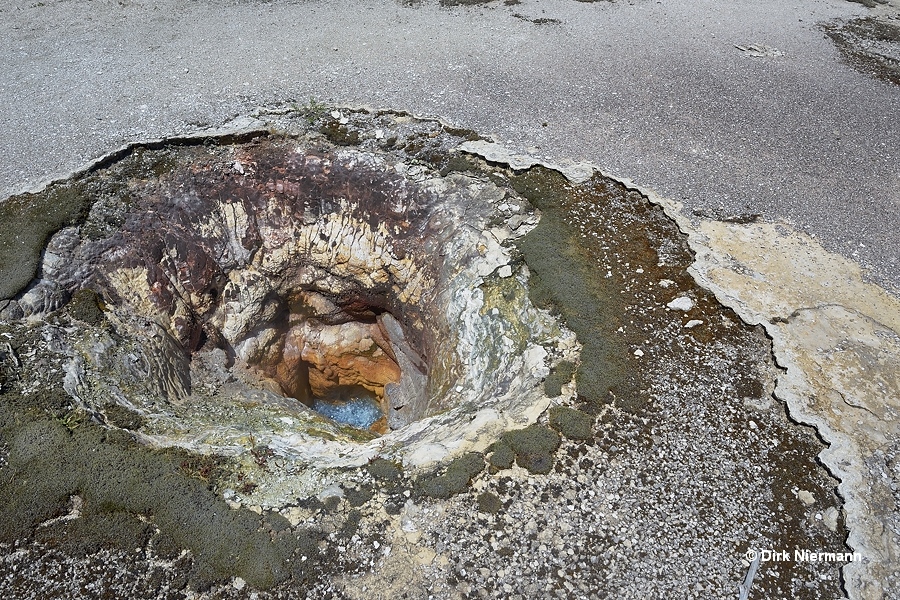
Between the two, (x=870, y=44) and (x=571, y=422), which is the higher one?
(x=870, y=44)

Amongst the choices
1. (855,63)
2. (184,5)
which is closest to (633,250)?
(855,63)

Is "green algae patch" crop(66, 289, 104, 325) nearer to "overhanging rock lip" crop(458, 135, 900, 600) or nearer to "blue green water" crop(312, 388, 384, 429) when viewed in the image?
"blue green water" crop(312, 388, 384, 429)

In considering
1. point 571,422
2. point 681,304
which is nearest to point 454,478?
point 571,422

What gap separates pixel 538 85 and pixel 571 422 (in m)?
10.2

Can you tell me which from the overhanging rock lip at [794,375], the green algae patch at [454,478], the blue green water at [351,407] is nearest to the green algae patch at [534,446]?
the green algae patch at [454,478]

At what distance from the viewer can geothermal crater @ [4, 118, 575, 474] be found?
930 centimetres

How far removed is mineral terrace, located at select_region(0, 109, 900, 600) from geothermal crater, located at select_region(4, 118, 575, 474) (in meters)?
0.06

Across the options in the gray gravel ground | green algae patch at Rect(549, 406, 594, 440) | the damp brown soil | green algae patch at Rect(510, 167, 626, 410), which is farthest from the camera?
the damp brown soil

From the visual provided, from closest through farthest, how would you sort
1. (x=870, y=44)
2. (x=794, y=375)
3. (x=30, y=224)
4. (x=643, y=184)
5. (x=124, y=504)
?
(x=124, y=504)
(x=794, y=375)
(x=30, y=224)
(x=643, y=184)
(x=870, y=44)

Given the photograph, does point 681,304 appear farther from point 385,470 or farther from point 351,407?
point 351,407

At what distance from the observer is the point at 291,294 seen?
1421 centimetres

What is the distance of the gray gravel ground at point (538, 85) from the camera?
1269 cm

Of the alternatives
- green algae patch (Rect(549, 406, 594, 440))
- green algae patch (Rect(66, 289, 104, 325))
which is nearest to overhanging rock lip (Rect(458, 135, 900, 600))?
green algae patch (Rect(549, 406, 594, 440))

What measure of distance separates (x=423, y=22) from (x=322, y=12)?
3276 millimetres
